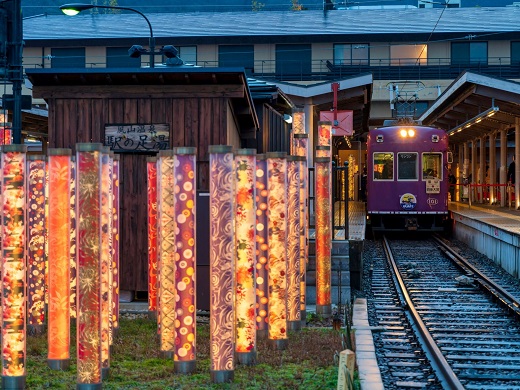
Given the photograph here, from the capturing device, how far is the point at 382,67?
1740 inches

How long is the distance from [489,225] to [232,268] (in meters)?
14.2

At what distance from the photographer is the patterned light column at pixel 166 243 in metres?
7.69

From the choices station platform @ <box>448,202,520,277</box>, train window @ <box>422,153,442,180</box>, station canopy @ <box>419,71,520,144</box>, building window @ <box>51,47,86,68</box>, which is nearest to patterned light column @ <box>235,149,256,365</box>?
station platform @ <box>448,202,520,277</box>

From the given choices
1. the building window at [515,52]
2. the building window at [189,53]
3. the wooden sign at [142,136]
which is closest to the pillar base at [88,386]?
the wooden sign at [142,136]

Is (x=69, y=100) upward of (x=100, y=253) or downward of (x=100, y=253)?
upward

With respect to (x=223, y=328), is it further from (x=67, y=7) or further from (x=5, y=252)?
(x=67, y=7)

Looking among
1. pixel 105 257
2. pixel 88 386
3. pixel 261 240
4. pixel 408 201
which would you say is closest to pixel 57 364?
pixel 88 386

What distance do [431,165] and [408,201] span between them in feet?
3.99

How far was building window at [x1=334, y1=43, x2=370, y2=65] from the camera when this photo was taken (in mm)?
44375

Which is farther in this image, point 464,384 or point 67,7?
point 67,7

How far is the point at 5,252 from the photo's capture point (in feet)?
23.2

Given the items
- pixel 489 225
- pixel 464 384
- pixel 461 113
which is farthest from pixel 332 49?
pixel 464 384

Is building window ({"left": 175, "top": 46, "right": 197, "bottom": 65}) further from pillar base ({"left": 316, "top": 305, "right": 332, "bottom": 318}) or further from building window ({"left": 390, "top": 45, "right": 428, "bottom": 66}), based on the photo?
pillar base ({"left": 316, "top": 305, "right": 332, "bottom": 318})

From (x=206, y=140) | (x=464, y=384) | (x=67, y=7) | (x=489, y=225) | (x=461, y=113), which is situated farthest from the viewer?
(x=461, y=113)
